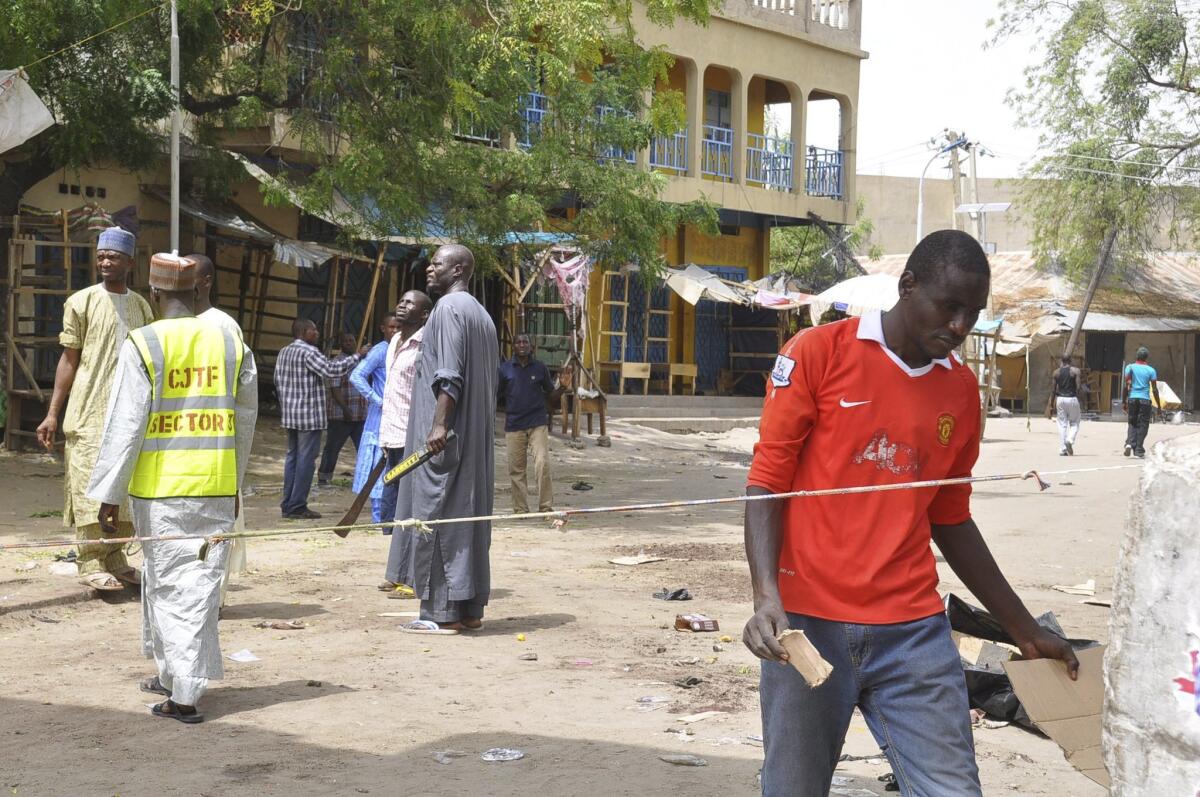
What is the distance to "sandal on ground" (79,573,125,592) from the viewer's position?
7.93m

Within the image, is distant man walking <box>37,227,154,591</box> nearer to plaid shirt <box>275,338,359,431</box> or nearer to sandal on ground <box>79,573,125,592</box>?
sandal on ground <box>79,573,125,592</box>

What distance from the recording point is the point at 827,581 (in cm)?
314

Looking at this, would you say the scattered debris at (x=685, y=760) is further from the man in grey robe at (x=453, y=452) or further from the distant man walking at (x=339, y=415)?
the distant man walking at (x=339, y=415)

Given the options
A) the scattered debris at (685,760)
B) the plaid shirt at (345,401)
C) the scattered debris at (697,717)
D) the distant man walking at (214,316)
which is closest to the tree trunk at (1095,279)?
the plaid shirt at (345,401)

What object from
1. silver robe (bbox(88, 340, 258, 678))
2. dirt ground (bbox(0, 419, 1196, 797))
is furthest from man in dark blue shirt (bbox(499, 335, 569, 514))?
silver robe (bbox(88, 340, 258, 678))

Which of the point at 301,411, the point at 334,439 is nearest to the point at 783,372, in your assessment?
the point at 301,411

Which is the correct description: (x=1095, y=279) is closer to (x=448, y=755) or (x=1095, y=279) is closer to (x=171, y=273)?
(x=171, y=273)

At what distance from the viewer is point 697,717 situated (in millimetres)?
5809

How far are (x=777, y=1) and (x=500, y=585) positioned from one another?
22.0 m

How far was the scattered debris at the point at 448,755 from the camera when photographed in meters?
5.17

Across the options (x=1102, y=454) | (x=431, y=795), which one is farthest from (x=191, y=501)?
(x=1102, y=454)

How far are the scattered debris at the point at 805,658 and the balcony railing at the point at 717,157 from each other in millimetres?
25219

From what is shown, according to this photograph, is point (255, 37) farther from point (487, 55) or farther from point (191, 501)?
point (191, 501)

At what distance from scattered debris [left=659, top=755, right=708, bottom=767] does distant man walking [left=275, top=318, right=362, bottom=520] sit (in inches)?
278
